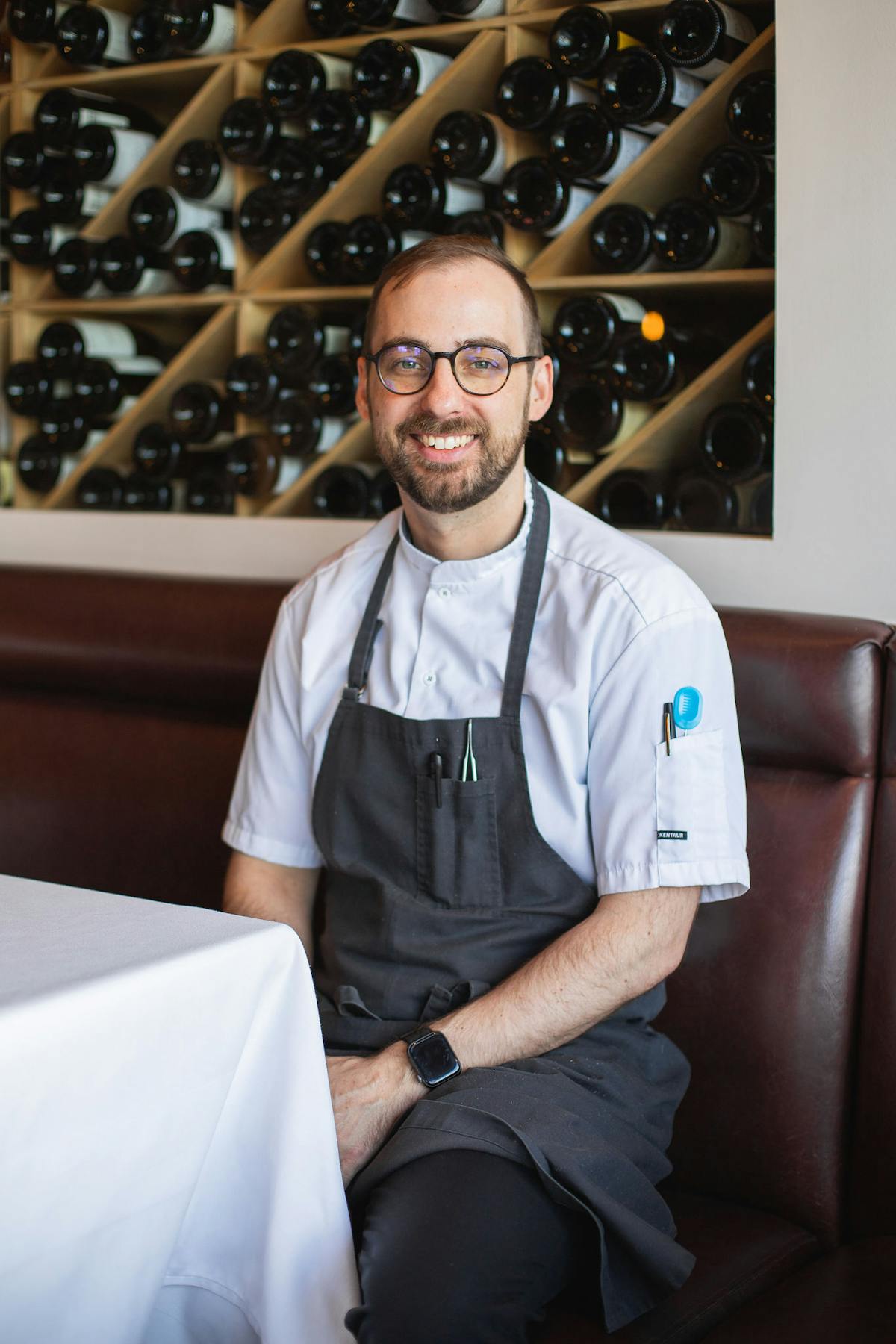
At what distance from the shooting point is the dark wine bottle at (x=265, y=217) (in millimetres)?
2455

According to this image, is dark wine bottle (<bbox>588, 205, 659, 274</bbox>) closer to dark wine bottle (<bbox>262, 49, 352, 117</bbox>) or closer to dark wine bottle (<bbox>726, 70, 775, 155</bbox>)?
dark wine bottle (<bbox>726, 70, 775, 155</bbox>)

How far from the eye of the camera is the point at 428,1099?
1.34 meters

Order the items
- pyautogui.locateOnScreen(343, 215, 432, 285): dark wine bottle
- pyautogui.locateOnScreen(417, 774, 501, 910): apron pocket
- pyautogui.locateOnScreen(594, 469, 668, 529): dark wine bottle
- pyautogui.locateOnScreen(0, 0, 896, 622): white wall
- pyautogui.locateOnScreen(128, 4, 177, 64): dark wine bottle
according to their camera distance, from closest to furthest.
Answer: pyautogui.locateOnScreen(417, 774, 501, 910): apron pocket → pyautogui.locateOnScreen(0, 0, 896, 622): white wall → pyautogui.locateOnScreen(594, 469, 668, 529): dark wine bottle → pyautogui.locateOnScreen(343, 215, 432, 285): dark wine bottle → pyautogui.locateOnScreen(128, 4, 177, 64): dark wine bottle

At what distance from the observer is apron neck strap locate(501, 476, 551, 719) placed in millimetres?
1544

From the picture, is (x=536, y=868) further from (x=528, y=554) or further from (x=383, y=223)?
(x=383, y=223)

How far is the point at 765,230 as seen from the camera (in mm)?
1931

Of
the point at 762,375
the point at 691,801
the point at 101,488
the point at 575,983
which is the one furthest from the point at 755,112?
the point at 101,488

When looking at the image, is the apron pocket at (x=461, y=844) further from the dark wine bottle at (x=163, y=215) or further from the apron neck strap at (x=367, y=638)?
the dark wine bottle at (x=163, y=215)

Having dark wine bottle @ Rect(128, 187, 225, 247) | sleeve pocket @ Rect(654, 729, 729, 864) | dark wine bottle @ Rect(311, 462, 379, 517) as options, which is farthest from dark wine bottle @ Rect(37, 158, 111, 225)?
sleeve pocket @ Rect(654, 729, 729, 864)

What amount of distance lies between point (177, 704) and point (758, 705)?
0.98 m

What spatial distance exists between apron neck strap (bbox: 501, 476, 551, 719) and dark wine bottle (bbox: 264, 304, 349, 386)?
916 millimetres

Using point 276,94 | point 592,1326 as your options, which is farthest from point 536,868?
point 276,94

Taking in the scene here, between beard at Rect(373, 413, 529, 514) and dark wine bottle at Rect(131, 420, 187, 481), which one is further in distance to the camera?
dark wine bottle at Rect(131, 420, 187, 481)

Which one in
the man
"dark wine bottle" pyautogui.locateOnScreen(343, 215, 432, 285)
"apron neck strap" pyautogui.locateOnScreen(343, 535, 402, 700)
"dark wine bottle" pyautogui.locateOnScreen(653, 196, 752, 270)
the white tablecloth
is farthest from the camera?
"dark wine bottle" pyautogui.locateOnScreen(343, 215, 432, 285)
